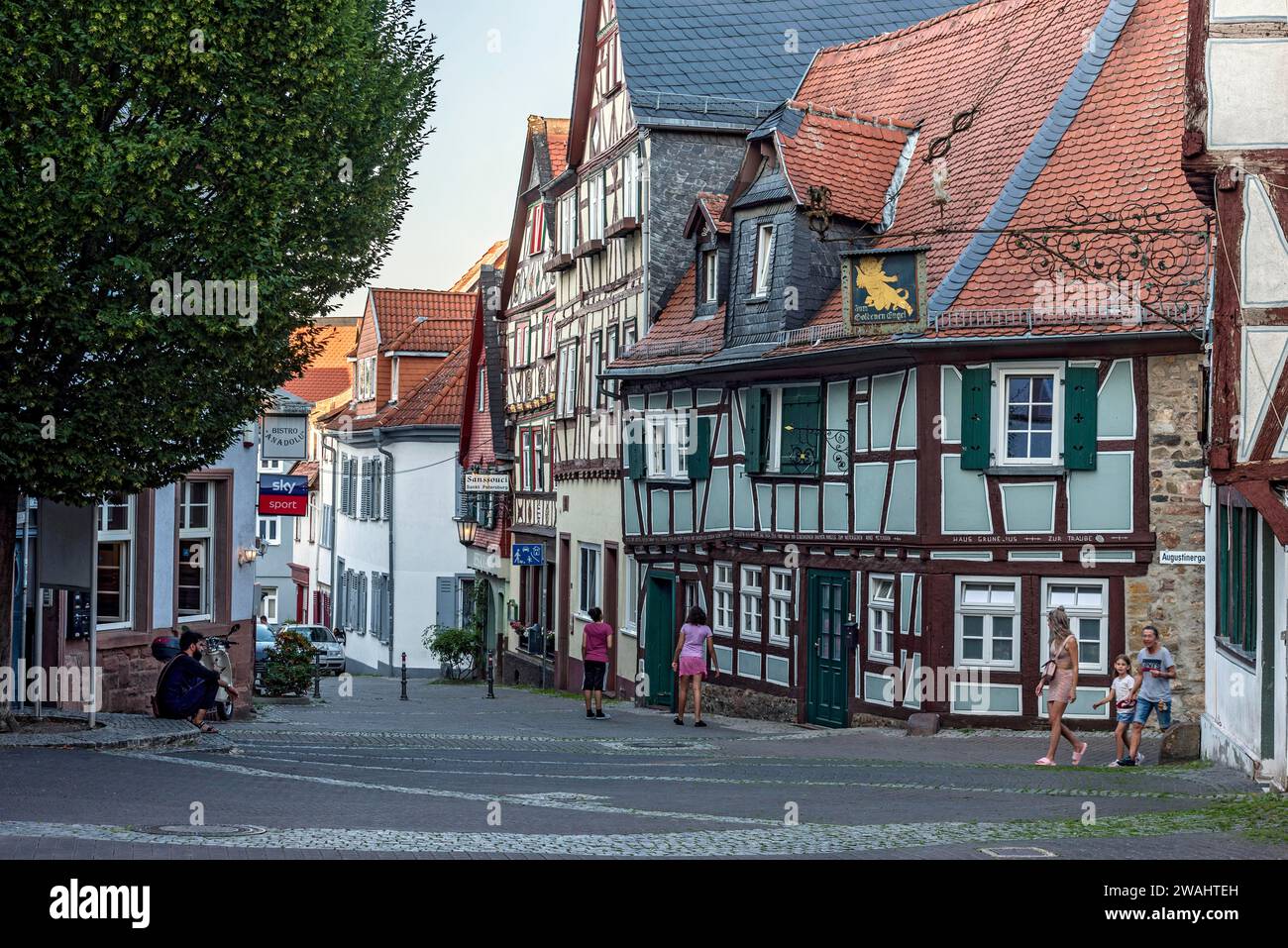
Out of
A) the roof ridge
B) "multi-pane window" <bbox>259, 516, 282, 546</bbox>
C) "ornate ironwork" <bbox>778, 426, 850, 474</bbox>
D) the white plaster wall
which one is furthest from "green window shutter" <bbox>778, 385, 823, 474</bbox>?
"multi-pane window" <bbox>259, 516, 282, 546</bbox>

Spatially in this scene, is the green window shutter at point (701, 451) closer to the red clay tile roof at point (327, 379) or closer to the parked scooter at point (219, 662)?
the parked scooter at point (219, 662)

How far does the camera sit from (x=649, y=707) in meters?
32.5

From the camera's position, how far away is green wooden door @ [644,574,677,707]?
31.8 m

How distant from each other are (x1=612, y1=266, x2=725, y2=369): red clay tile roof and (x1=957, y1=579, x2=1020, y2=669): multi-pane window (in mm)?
7070

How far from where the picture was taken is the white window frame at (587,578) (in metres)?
36.4

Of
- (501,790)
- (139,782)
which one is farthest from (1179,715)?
(139,782)

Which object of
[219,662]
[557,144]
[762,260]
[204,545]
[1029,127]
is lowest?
[219,662]

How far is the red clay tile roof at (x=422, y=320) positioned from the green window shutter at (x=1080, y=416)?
126 feet

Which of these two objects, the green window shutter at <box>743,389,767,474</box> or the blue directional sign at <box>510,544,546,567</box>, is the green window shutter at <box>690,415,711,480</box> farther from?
the blue directional sign at <box>510,544,546,567</box>

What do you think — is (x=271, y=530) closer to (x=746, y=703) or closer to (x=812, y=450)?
(x=746, y=703)

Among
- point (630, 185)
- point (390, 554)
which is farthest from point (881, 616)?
point (390, 554)

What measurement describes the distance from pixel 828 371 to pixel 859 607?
11.2 ft

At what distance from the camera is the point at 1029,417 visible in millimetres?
22781

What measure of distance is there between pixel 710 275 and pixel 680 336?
1.15m
